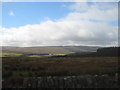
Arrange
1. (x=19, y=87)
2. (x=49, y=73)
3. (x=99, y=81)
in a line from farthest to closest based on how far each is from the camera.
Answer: (x=49, y=73), (x=99, y=81), (x=19, y=87)

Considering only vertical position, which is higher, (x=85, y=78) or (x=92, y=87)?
(x=85, y=78)

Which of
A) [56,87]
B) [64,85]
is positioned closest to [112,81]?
[64,85]

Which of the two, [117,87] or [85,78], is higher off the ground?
[85,78]

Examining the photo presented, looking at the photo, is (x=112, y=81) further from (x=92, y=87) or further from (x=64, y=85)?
(x=64, y=85)

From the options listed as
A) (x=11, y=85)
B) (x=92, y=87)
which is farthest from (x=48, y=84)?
(x=92, y=87)

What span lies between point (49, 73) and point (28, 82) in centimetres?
434

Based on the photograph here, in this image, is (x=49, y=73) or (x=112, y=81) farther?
(x=49, y=73)

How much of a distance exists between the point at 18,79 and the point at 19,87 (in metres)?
1.08

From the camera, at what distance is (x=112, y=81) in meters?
11.5

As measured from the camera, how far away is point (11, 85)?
1074 cm

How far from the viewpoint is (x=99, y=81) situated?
11.4 m

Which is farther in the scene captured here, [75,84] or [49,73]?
[49,73]

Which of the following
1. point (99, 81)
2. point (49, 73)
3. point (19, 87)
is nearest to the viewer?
point (19, 87)

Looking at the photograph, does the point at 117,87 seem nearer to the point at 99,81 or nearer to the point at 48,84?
the point at 99,81
